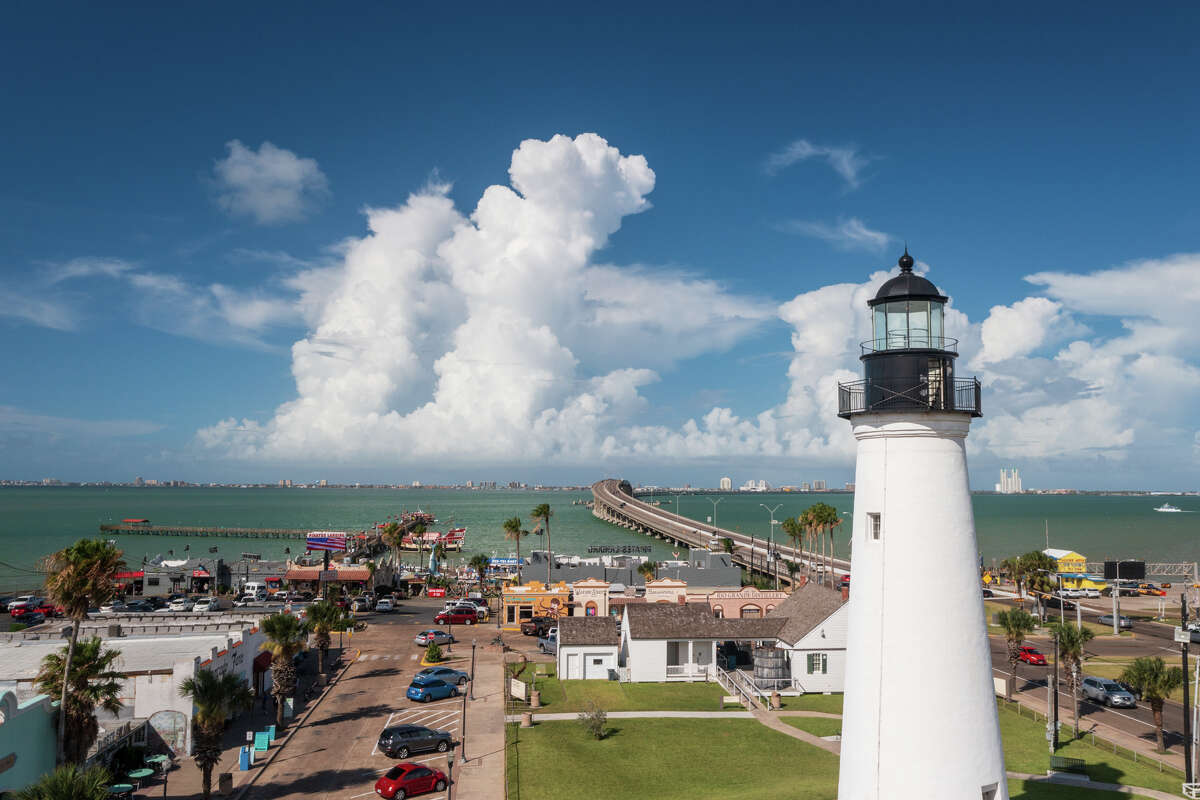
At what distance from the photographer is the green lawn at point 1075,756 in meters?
24.2

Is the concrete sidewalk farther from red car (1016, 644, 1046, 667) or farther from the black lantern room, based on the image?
red car (1016, 644, 1046, 667)

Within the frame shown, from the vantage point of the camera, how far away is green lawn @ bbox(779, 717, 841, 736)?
30739 mm

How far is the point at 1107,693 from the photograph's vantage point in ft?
119

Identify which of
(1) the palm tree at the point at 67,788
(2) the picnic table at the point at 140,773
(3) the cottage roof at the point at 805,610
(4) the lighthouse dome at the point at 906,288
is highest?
(4) the lighthouse dome at the point at 906,288

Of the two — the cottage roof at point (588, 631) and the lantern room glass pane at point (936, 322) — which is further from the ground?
the lantern room glass pane at point (936, 322)

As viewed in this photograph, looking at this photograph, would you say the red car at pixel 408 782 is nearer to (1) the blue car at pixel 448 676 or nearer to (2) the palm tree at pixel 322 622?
(1) the blue car at pixel 448 676

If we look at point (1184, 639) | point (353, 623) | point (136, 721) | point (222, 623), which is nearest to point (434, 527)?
point (353, 623)

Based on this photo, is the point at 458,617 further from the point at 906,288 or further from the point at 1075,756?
the point at 906,288

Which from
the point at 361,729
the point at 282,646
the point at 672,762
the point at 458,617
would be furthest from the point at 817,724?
the point at 458,617

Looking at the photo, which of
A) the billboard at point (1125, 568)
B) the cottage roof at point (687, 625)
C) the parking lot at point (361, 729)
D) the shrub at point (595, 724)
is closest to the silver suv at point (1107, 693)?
the cottage roof at point (687, 625)

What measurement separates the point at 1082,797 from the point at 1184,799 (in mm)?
3726

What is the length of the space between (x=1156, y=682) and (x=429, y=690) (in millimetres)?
30439

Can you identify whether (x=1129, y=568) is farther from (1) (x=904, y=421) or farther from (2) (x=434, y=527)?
(2) (x=434, y=527)

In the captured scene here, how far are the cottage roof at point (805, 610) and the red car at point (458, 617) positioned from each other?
78.2 feet
